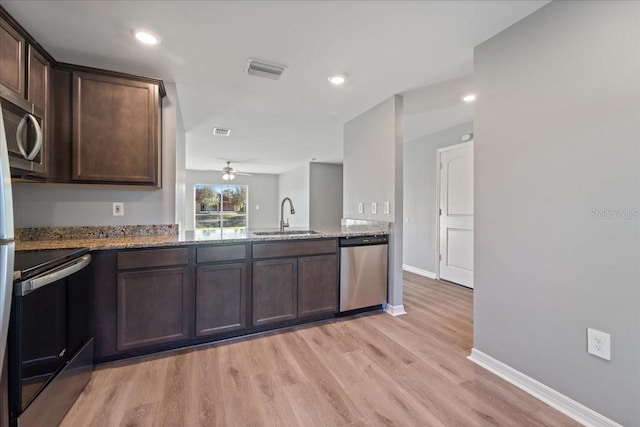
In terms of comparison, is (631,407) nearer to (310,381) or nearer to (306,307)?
(310,381)

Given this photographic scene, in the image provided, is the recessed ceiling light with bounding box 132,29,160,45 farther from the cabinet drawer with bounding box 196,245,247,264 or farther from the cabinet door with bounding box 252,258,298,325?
the cabinet door with bounding box 252,258,298,325

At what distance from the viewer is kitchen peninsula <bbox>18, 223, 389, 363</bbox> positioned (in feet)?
6.86

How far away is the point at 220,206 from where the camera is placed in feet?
31.3

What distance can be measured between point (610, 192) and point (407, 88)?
191 centimetres

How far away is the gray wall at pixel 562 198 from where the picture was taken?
1.40 m

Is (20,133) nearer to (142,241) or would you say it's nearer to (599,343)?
(142,241)

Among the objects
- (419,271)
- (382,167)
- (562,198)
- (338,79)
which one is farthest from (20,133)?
(419,271)

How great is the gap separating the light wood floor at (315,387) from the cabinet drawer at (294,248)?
721 millimetres

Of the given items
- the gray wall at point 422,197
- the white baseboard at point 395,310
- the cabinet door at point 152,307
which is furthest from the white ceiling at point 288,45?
the white baseboard at point 395,310

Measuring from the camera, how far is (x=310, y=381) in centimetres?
189

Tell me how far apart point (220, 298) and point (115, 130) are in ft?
5.26

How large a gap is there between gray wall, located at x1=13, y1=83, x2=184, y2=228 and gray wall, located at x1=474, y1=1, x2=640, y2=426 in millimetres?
2671

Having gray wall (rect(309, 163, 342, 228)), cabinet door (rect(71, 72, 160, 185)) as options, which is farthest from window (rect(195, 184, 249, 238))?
cabinet door (rect(71, 72, 160, 185))

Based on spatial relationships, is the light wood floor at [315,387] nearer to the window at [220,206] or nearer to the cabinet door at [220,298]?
the cabinet door at [220,298]
